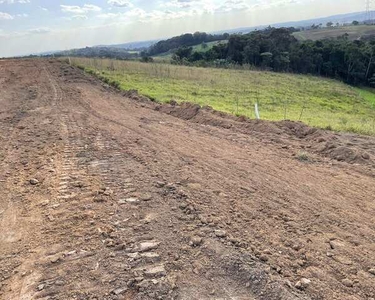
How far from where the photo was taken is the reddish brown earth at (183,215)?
3633mm

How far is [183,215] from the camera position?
4.80 m

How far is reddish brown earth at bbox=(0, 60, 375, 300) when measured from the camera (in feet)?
11.9

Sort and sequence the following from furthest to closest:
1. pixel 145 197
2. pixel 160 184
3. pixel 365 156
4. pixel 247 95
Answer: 1. pixel 247 95
2. pixel 365 156
3. pixel 160 184
4. pixel 145 197

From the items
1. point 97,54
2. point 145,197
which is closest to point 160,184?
point 145,197

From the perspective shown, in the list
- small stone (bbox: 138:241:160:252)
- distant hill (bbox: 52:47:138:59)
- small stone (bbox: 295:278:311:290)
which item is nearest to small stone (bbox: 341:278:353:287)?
small stone (bbox: 295:278:311:290)

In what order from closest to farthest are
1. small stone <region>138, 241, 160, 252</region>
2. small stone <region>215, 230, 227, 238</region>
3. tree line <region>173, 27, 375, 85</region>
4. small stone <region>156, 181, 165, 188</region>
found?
small stone <region>138, 241, 160, 252</region> → small stone <region>215, 230, 227, 238</region> → small stone <region>156, 181, 165, 188</region> → tree line <region>173, 27, 375, 85</region>

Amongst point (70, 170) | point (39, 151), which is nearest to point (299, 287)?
point (70, 170)

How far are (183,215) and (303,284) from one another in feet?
5.72

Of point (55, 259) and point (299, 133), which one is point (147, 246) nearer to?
point (55, 259)

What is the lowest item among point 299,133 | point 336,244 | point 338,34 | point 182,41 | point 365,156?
point 338,34

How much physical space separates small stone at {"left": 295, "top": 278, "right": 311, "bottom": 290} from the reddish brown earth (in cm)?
2

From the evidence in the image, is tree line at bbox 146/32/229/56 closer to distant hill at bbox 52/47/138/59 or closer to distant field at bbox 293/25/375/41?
distant hill at bbox 52/47/138/59

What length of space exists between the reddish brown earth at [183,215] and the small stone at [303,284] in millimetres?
18

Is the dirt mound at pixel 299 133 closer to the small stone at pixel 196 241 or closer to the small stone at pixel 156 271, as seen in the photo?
the small stone at pixel 196 241
